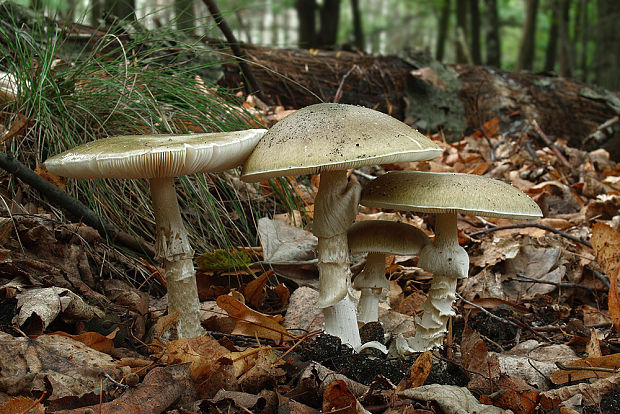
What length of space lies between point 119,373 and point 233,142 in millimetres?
991

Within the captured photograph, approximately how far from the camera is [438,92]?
6695mm

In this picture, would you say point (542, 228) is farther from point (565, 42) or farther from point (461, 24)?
point (461, 24)

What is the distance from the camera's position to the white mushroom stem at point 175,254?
2.23 meters

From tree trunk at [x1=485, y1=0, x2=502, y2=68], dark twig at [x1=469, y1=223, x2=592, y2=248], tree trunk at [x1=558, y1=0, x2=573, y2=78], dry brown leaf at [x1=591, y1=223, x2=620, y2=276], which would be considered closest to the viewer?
dry brown leaf at [x1=591, y1=223, x2=620, y2=276]

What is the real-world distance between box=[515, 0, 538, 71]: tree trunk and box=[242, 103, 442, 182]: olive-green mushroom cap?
13.5 meters

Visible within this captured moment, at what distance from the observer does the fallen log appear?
6027 mm

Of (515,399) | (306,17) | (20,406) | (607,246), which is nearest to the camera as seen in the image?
(20,406)

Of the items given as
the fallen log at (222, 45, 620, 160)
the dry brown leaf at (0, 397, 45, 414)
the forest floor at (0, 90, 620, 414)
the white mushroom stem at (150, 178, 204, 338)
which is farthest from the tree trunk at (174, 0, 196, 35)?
the dry brown leaf at (0, 397, 45, 414)

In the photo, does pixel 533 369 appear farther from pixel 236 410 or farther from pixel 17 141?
pixel 17 141

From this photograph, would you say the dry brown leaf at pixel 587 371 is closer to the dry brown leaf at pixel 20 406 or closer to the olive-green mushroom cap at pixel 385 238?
the olive-green mushroom cap at pixel 385 238

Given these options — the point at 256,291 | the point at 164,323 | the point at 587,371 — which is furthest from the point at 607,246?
the point at 164,323

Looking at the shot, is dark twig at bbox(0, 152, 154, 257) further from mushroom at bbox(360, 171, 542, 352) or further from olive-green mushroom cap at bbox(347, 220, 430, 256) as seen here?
mushroom at bbox(360, 171, 542, 352)

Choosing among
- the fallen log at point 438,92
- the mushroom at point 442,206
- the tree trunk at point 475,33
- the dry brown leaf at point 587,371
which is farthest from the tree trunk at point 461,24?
the dry brown leaf at point 587,371

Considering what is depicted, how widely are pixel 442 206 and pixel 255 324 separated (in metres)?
1.07
